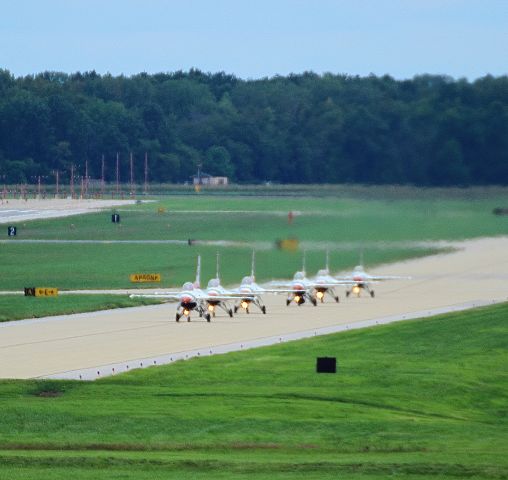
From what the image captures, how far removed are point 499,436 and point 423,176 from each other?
160 feet

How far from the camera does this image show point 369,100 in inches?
3821

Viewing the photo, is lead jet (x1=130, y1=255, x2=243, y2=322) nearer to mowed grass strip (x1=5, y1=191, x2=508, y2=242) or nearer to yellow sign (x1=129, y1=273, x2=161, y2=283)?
yellow sign (x1=129, y1=273, x2=161, y2=283)

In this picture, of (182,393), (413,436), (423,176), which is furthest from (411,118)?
(413,436)

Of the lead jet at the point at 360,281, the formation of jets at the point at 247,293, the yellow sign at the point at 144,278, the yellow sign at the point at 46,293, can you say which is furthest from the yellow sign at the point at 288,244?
the yellow sign at the point at 46,293

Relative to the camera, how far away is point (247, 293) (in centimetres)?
7681

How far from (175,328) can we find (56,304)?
11.2 m

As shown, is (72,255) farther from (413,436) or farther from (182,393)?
(413,436)

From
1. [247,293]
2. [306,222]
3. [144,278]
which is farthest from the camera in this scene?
[306,222]

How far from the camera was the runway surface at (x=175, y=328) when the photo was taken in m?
56.4

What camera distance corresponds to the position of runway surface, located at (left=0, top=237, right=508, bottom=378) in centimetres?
5641

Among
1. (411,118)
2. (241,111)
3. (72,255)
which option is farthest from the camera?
(241,111)

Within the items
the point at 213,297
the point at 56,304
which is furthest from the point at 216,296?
the point at 56,304

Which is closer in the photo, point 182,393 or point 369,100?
point 182,393

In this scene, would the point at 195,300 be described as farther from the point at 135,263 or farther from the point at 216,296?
the point at 135,263
